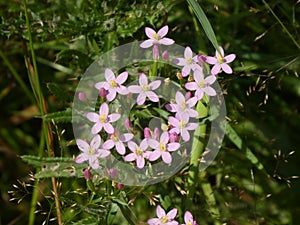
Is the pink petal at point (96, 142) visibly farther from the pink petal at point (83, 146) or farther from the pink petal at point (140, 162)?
the pink petal at point (140, 162)

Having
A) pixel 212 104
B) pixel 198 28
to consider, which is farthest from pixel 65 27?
pixel 212 104

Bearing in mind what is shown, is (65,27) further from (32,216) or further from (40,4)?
(32,216)

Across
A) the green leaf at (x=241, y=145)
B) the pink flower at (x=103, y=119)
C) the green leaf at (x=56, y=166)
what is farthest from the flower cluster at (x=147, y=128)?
the green leaf at (x=241, y=145)

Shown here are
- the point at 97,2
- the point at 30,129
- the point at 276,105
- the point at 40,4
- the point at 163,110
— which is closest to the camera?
the point at 163,110

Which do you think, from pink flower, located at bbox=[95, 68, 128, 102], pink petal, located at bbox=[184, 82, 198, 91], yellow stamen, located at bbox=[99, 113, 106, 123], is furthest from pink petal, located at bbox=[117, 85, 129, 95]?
pink petal, located at bbox=[184, 82, 198, 91]

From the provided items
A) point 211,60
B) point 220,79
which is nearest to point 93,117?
point 211,60
